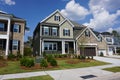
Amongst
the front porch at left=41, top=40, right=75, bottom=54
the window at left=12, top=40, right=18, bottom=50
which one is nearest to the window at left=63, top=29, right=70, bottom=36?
the front porch at left=41, top=40, right=75, bottom=54

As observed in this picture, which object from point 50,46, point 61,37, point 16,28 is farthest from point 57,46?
point 16,28

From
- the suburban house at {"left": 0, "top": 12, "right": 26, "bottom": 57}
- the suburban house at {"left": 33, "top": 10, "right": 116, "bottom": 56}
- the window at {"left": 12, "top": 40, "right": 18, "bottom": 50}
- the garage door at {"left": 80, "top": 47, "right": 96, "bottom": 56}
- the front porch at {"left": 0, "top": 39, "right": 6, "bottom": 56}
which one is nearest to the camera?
the suburban house at {"left": 0, "top": 12, "right": 26, "bottom": 57}

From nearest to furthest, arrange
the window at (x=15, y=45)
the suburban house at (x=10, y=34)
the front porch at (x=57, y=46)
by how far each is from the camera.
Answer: the suburban house at (x=10, y=34)
the window at (x=15, y=45)
the front porch at (x=57, y=46)

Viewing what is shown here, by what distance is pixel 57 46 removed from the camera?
29172 millimetres

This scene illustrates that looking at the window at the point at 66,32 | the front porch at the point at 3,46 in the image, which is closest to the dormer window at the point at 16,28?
the front porch at the point at 3,46

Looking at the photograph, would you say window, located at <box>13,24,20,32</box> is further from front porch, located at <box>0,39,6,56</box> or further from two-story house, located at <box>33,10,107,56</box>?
two-story house, located at <box>33,10,107,56</box>

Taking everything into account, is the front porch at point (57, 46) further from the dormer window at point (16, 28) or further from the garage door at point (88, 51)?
the dormer window at point (16, 28)

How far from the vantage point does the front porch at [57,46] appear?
2754cm

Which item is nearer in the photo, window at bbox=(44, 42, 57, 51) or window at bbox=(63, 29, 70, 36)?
window at bbox=(44, 42, 57, 51)

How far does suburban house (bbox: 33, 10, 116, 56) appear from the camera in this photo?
2770 cm

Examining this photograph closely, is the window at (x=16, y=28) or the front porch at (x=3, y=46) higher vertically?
the window at (x=16, y=28)

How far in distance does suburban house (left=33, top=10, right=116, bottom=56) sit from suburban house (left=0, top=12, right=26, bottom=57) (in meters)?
4.76

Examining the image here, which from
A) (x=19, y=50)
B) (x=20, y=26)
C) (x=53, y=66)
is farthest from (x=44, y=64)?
(x=20, y=26)

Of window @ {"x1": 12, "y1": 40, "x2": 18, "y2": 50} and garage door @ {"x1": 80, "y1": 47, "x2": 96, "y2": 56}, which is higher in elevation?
window @ {"x1": 12, "y1": 40, "x2": 18, "y2": 50}
